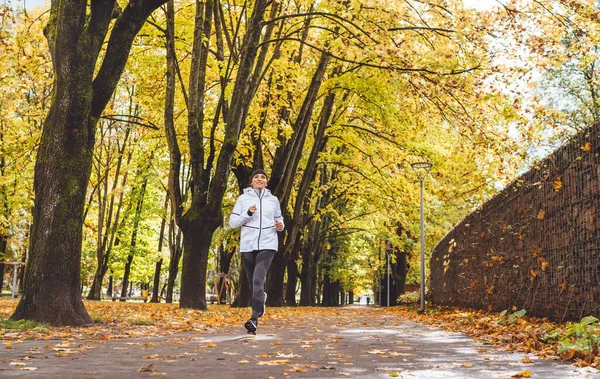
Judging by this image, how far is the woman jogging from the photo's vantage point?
792 cm

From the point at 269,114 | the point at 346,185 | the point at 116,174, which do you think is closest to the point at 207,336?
the point at 269,114

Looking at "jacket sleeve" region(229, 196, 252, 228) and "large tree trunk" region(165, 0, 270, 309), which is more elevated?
"large tree trunk" region(165, 0, 270, 309)

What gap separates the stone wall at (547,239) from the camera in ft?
23.5

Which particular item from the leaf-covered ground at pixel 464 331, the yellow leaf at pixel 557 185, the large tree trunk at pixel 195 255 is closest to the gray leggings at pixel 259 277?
the leaf-covered ground at pixel 464 331

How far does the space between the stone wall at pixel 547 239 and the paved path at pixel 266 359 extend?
5.23ft

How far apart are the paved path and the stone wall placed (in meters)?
1.59

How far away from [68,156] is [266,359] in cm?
483

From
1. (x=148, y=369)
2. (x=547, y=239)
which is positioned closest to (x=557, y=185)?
(x=547, y=239)

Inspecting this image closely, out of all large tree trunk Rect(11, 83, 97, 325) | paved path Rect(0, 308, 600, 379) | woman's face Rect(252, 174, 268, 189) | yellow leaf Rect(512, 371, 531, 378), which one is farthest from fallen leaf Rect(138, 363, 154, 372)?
large tree trunk Rect(11, 83, 97, 325)

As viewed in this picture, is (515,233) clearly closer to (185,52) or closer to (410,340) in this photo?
(410,340)

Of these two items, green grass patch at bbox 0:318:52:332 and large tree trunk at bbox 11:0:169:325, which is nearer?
green grass patch at bbox 0:318:52:332

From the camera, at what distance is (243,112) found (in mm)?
14086

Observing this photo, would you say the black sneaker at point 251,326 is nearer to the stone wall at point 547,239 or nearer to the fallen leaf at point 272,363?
the fallen leaf at point 272,363

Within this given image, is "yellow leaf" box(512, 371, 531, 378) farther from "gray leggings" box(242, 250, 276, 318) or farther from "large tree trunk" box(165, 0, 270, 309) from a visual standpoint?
"large tree trunk" box(165, 0, 270, 309)
